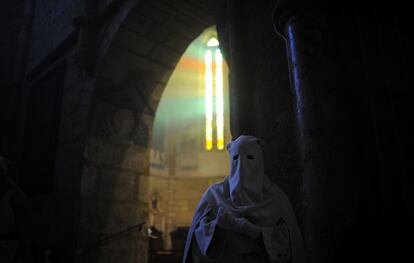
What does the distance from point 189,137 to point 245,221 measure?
1212 cm

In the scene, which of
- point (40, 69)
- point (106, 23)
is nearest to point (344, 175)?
point (106, 23)

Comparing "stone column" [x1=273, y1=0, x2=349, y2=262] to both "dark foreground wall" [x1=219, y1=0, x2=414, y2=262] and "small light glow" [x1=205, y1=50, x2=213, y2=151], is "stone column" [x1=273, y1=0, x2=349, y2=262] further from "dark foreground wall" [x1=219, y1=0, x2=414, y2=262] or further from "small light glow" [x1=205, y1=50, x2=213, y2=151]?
"small light glow" [x1=205, y1=50, x2=213, y2=151]

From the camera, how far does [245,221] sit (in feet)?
5.35

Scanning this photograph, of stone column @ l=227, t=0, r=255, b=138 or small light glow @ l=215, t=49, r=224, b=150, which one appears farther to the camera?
small light glow @ l=215, t=49, r=224, b=150

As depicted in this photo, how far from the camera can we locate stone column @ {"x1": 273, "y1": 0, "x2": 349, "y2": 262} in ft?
4.46

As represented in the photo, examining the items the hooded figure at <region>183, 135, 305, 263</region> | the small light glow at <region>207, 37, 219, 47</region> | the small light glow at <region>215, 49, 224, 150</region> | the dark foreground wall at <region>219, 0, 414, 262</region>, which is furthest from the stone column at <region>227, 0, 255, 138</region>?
the small light glow at <region>207, 37, 219, 47</region>

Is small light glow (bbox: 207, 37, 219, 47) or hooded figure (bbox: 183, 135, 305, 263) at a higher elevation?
small light glow (bbox: 207, 37, 219, 47)

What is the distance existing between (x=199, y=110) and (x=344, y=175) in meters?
12.6

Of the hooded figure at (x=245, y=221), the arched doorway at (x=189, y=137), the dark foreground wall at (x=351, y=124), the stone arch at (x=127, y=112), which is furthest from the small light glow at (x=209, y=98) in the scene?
the dark foreground wall at (x=351, y=124)

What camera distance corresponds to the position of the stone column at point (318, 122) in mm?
1360

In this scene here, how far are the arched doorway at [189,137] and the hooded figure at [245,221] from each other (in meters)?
10.6

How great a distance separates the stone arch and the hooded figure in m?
3.01

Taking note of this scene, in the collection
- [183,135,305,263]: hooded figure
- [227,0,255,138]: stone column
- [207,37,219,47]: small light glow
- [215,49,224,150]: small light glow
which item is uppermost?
[207,37,219,47]: small light glow

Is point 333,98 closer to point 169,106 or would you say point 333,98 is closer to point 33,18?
point 33,18
